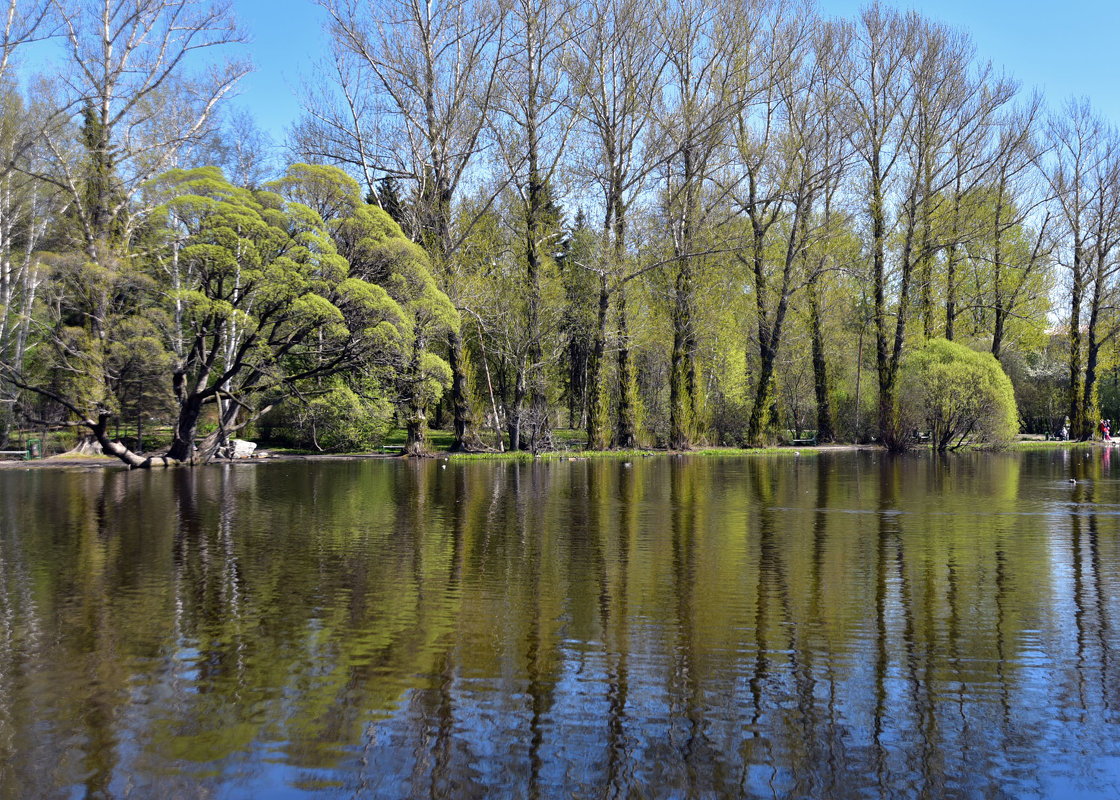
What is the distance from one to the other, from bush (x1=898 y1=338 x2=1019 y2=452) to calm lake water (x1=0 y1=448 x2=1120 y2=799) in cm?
2115

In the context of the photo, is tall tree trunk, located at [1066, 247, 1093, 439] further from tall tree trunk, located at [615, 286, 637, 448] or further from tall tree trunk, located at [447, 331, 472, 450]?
tall tree trunk, located at [447, 331, 472, 450]

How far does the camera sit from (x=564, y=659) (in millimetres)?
5859

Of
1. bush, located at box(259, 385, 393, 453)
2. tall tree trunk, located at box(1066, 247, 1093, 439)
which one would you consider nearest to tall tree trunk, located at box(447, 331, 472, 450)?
bush, located at box(259, 385, 393, 453)

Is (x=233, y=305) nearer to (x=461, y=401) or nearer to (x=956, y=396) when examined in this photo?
(x=461, y=401)

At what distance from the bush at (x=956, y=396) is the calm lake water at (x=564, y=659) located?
21.1 m

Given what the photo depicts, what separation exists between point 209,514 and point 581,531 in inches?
255

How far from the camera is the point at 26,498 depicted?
57.9ft

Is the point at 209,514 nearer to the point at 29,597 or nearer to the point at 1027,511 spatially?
the point at 29,597

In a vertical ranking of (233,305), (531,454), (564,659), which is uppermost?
(233,305)

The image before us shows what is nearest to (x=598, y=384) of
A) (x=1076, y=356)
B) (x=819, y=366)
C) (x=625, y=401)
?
(x=625, y=401)

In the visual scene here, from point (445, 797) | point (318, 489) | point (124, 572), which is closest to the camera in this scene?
point (445, 797)

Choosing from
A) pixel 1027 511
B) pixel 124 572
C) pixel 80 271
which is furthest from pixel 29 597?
pixel 80 271

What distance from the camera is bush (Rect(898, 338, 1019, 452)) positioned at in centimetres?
3250

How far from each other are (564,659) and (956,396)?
31329 millimetres
